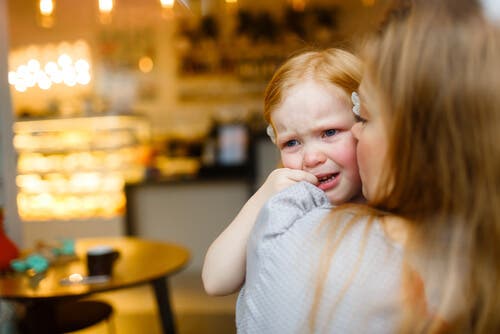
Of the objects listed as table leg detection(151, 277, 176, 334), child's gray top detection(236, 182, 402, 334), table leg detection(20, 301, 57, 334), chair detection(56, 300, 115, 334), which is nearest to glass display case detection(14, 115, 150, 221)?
table leg detection(151, 277, 176, 334)

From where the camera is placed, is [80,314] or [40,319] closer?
[40,319]

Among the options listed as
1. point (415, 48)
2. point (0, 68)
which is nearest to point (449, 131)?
point (415, 48)

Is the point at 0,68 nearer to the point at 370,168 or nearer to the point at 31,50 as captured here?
the point at 370,168

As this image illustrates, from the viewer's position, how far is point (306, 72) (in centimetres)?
112

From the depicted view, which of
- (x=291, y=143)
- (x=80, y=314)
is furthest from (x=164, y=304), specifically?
(x=291, y=143)

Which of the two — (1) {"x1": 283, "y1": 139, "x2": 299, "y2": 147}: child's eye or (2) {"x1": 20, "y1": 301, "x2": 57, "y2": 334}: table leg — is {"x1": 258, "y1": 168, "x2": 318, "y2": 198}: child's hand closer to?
(1) {"x1": 283, "y1": 139, "x2": 299, "y2": 147}: child's eye

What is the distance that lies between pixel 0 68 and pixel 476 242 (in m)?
2.90

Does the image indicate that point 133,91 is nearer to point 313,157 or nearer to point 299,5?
point 299,5

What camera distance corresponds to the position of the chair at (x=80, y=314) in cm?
269

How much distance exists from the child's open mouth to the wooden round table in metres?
1.68

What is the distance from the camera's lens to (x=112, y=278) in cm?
266

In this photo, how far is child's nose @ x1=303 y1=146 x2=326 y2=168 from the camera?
107 cm

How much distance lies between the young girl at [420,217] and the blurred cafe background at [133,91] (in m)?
5.23

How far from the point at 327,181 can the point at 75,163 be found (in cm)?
580
